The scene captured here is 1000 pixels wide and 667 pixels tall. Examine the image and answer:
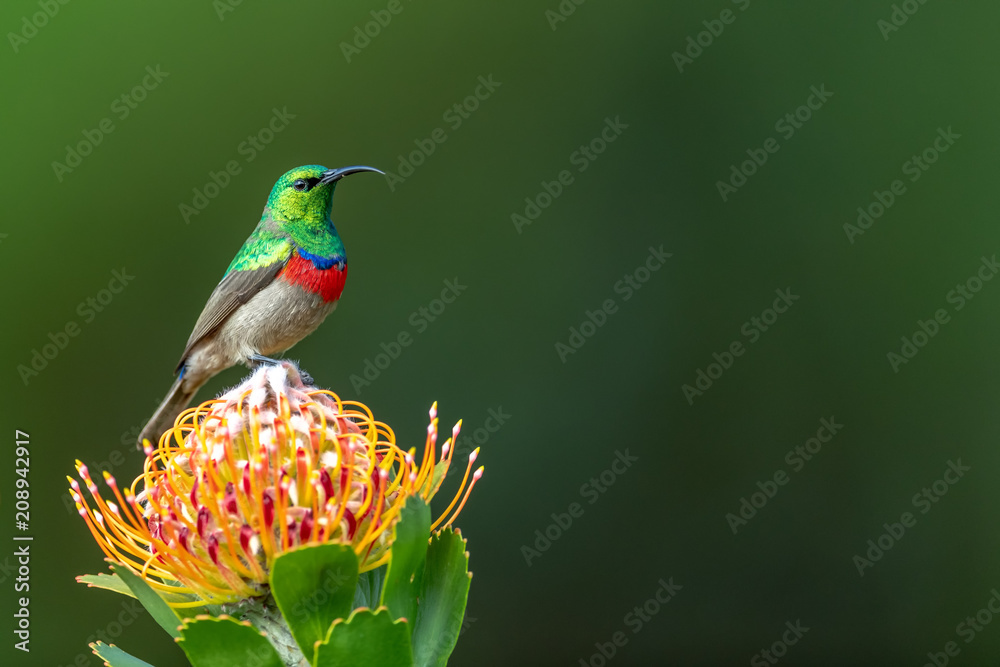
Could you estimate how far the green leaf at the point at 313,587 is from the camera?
113 cm

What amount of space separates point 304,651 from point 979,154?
583 centimetres

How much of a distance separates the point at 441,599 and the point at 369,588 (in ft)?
0.38

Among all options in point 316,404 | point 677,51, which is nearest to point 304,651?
point 316,404

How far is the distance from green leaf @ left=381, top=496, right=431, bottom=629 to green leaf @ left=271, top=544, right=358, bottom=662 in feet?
0.16

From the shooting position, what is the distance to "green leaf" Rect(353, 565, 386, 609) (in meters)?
1.31

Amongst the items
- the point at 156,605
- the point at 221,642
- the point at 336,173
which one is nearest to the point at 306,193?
the point at 336,173

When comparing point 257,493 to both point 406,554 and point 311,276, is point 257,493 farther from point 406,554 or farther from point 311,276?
A: point 311,276

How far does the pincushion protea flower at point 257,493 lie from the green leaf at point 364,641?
0.19 m

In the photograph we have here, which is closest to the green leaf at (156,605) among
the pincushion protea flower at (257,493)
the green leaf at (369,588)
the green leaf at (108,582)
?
the pincushion protea flower at (257,493)

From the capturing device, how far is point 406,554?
1188 millimetres

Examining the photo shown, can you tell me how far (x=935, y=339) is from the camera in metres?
5.59

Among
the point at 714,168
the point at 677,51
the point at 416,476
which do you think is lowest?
the point at 416,476

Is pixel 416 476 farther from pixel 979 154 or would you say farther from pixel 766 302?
pixel 979 154

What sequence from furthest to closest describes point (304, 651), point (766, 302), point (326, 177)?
1. point (766, 302)
2. point (326, 177)
3. point (304, 651)
